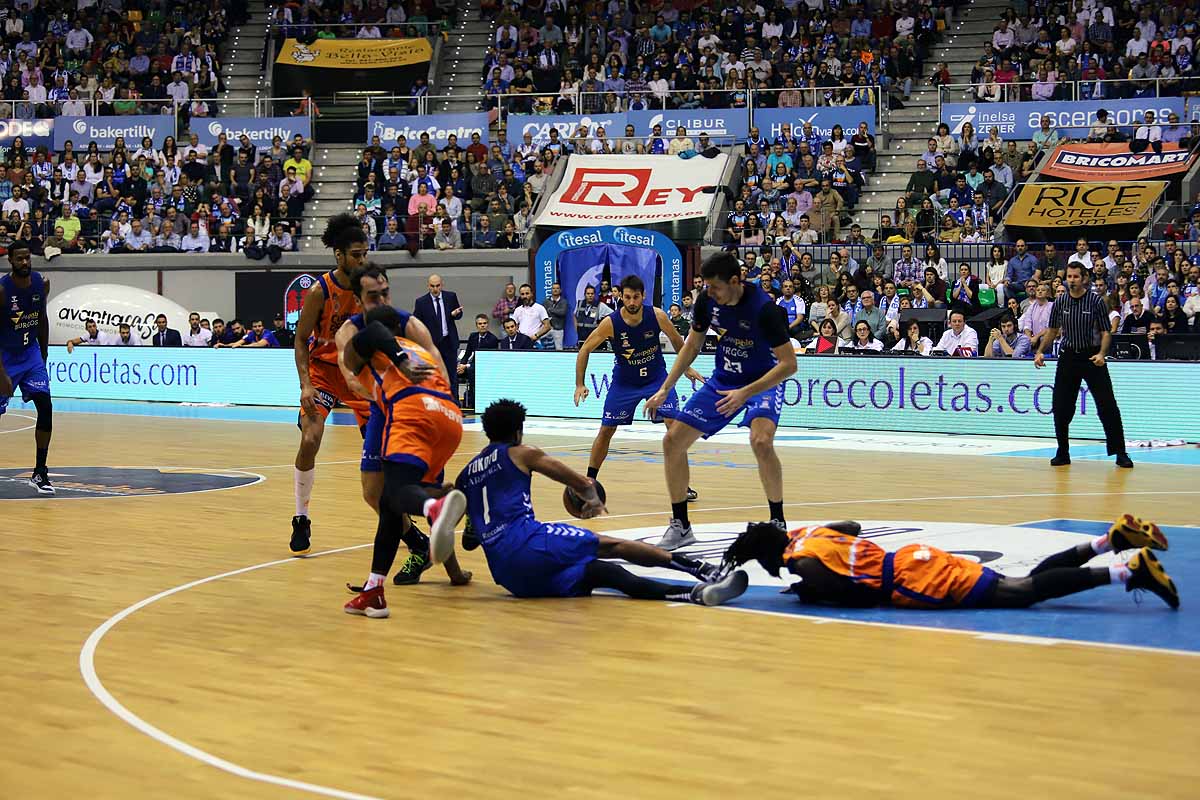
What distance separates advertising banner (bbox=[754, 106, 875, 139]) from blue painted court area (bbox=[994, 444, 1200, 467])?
12.3 metres

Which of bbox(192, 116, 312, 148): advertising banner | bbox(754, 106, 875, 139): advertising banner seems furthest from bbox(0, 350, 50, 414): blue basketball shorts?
bbox(192, 116, 312, 148): advertising banner

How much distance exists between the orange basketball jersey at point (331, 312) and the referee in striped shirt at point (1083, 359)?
7755mm

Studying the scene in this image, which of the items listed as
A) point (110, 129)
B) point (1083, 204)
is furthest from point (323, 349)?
point (110, 129)

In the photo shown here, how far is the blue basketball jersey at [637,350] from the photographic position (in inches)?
491

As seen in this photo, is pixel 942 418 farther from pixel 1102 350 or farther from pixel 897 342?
pixel 1102 350

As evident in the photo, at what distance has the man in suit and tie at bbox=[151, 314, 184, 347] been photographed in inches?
1024

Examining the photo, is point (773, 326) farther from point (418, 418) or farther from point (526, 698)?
point (526, 698)

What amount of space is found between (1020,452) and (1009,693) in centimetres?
1076

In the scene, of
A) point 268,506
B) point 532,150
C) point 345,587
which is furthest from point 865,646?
point 532,150

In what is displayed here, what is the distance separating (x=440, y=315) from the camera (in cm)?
1927

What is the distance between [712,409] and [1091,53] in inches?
811

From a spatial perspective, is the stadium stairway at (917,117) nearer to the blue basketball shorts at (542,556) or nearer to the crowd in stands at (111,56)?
the crowd in stands at (111,56)

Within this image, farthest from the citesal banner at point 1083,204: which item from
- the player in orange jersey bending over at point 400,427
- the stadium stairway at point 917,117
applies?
the player in orange jersey bending over at point 400,427

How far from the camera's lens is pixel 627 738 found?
17.1ft
